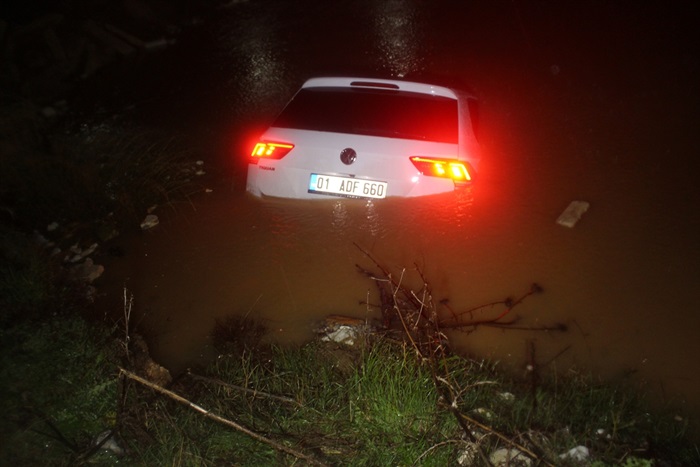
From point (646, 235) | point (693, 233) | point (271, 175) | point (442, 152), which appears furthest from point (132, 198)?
point (693, 233)

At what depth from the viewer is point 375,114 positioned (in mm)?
4773

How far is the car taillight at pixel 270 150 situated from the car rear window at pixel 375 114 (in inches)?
7.9

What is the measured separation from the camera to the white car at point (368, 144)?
4.52m

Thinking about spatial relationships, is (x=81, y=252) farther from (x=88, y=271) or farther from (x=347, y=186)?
(x=347, y=186)

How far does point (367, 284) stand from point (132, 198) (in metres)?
2.82

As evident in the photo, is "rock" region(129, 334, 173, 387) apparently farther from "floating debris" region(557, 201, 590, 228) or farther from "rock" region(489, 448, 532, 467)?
"floating debris" region(557, 201, 590, 228)

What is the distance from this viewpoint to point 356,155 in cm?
454

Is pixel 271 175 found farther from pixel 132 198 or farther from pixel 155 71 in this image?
pixel 155 71

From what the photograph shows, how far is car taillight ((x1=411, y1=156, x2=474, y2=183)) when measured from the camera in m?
4.50

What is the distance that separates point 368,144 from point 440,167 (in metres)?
0.59

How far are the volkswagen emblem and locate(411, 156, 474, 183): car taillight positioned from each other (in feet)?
1.50

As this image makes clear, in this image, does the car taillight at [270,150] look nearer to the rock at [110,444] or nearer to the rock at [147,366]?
the rock at [147,366]

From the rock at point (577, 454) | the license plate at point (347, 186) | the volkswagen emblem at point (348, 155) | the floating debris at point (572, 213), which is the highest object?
the volkswagen emblem at point (348, 155)

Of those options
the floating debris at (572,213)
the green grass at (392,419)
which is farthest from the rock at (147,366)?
the floating debris at (572,213)
